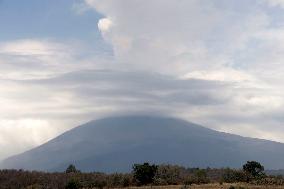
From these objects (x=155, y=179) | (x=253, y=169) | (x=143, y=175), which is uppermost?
(x=253, y=169)

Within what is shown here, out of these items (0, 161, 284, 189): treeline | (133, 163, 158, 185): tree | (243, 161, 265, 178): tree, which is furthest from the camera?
(243, 161, 265, 178): tree

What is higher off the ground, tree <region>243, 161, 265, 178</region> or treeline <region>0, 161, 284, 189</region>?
tree <region>243, 161, 265, 178</region>

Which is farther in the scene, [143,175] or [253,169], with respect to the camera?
[253,169]

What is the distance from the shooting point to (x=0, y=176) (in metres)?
131

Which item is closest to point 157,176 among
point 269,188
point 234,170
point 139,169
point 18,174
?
point 139,169

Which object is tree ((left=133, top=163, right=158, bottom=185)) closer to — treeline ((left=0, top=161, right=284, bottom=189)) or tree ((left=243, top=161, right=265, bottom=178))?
treeline ((left=0, top=161, right=284, bottom=189))

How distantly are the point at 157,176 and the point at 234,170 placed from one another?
687 inches

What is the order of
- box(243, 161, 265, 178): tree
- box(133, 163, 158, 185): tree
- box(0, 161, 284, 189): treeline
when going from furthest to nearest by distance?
box(243, 161, 265, 178): tree
box(133, 163, 158, 185): tree
box(0, 161, 284, 189): treeline

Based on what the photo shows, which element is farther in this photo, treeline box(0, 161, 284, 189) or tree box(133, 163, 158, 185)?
tree box(133, 163, 158, 185)

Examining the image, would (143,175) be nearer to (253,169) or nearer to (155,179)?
(155,179)

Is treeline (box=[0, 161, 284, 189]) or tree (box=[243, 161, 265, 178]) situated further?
tree (box=[243, 161, 265, 178])

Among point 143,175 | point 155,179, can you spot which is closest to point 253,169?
point 155,179

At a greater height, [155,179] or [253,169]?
[253,169]

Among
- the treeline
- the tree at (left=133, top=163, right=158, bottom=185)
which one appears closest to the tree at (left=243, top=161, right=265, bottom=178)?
the treeline
